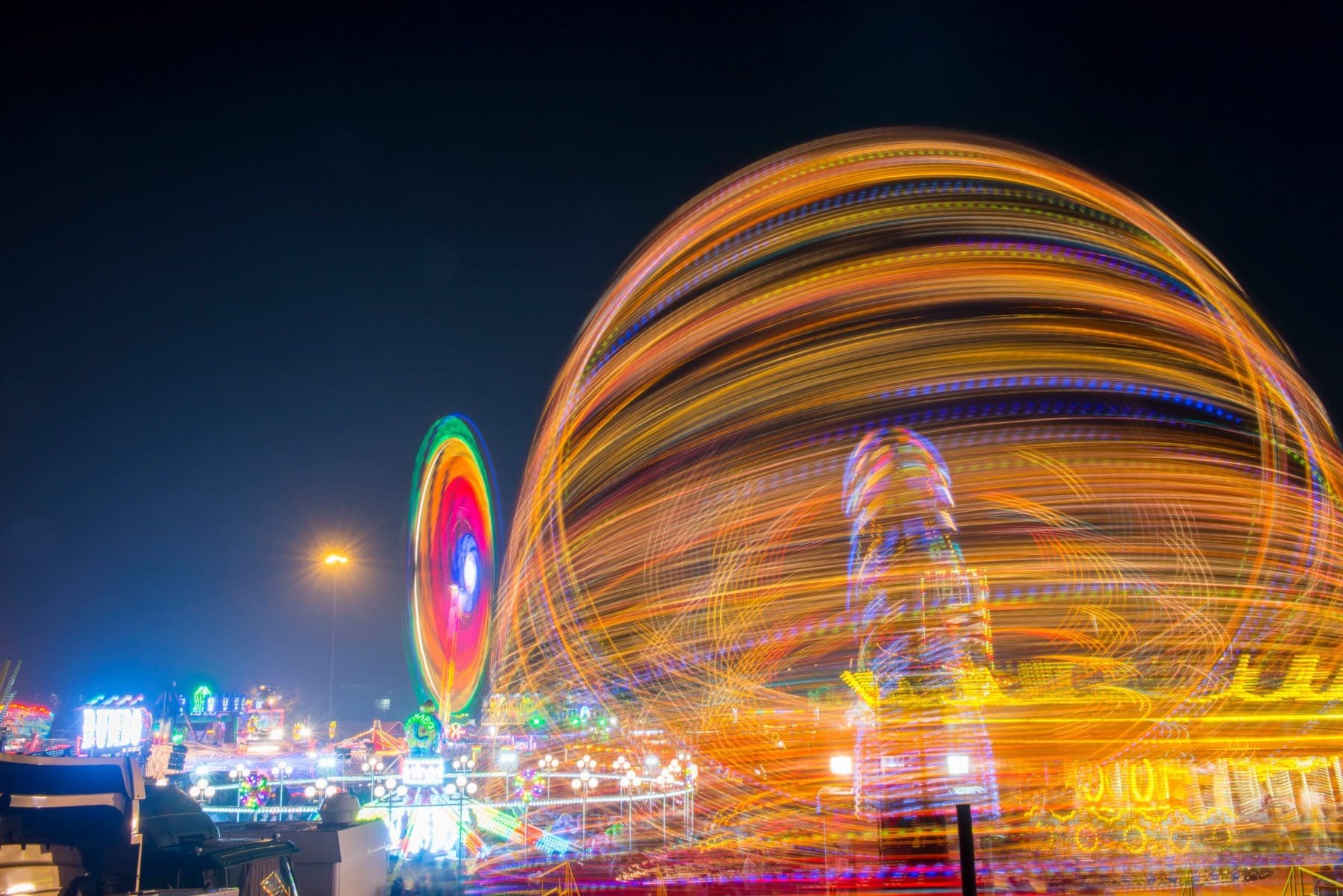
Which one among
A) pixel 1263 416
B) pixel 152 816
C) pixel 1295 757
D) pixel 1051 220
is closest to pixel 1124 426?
pixel 1263 416

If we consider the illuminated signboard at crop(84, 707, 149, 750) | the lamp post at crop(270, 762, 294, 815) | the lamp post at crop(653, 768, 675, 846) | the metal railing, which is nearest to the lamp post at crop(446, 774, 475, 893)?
the lamp post at crop(270, 762, 294, 815)

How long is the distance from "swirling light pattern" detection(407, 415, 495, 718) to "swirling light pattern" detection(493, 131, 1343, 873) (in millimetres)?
1456

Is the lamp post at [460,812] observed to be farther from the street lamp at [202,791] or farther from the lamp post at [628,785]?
the street lamp at [202,791]

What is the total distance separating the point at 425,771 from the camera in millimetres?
13875

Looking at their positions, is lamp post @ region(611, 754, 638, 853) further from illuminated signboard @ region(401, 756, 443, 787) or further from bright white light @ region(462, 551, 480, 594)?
bright white light @ region(462, 551, 480, 594)

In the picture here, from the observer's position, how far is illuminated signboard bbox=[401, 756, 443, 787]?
13688mm

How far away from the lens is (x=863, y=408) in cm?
2205

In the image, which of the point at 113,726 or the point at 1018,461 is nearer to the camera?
the point at 113,726

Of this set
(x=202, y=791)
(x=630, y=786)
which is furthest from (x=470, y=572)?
(x=202, y=791)

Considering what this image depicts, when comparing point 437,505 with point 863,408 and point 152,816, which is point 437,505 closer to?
point 863,408

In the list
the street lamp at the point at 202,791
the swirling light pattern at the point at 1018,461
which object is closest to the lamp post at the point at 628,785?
the swirling light pattern at the point at 1018,461

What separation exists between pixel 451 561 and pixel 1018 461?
15.5 m

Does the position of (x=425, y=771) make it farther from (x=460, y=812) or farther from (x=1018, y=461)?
(x=1018, y=461)

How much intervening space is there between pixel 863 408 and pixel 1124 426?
7319mm
